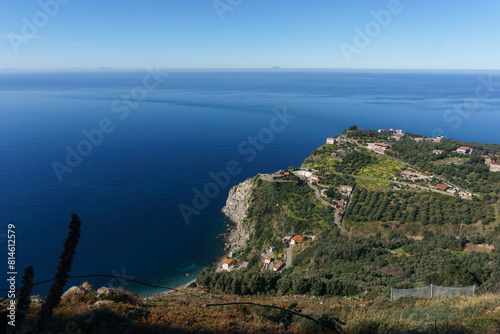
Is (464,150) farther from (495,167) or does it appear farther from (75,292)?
(75,292)

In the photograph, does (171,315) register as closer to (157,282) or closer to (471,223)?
(157,282)

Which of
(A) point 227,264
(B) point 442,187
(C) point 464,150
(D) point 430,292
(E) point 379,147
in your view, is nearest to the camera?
(D) point 430,292

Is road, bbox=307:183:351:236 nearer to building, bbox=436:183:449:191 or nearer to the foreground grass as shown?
building, bbox=436:183:449:191

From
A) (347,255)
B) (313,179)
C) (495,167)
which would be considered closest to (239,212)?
(313,179)

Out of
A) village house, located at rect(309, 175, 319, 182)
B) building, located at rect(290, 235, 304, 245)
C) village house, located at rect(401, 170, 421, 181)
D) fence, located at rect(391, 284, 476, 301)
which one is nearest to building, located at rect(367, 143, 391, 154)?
village house, located at rect(401, 170, 421, 181)

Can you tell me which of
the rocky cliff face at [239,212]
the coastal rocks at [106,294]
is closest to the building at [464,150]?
the rocky cliff face at [239,212]

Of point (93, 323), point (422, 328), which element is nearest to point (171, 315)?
point (93, 323)
